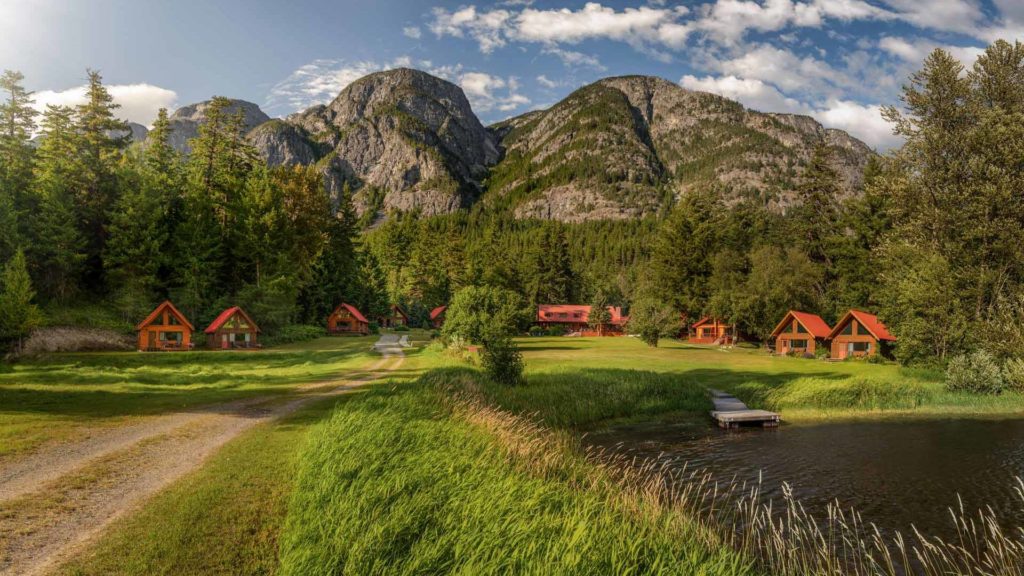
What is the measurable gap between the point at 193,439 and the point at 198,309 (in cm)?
4291

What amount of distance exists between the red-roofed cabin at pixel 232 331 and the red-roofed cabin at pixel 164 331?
1.97 meters

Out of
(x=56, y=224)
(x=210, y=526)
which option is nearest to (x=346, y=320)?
(x=56, y=224)

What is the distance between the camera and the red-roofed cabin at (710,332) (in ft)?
238

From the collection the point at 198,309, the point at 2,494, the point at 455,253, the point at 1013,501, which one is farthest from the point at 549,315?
the point at 2,494

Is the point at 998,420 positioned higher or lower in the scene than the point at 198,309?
lower

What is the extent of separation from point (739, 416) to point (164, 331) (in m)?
44.5

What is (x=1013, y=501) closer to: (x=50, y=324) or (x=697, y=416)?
(x=697, y=416)

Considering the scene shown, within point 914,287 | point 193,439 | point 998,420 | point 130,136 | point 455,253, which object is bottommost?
point 998,420

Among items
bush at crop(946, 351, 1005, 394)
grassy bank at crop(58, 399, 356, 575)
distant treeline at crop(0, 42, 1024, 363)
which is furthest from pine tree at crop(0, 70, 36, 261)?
bush at crop(946, 351, 1005, 394)

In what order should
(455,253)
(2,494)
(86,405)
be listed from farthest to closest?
1. (455,253)
2. (86,405)
3. (2,494)

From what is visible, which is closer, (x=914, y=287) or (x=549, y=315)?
(x=914, y=287)

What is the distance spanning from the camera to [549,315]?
101 m

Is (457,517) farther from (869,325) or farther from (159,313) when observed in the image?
(869,325)

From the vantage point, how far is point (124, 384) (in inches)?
918
